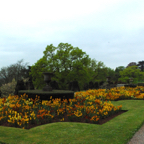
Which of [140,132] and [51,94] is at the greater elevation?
[51,94]

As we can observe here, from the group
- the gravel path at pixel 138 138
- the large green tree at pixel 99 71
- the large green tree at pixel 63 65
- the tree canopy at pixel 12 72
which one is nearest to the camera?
the gravel path at pixel 138 138

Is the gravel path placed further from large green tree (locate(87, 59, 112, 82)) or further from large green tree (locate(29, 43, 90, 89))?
large green tree (locate(87, 59, 112, 82))

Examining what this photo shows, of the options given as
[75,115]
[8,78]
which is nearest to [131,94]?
[75,115]

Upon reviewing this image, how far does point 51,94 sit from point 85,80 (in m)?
20.2

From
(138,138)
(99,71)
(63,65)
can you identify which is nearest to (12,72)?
(63,65)

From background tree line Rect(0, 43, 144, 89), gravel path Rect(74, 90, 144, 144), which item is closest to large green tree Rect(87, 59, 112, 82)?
background tree line Rect(0, 43, 144, 89)

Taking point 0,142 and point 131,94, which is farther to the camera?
point 131,94

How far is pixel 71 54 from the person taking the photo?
29.7 m

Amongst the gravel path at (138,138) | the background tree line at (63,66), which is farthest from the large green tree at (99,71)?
the gravel path at (138,138)

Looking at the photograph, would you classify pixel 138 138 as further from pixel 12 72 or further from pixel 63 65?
pixel 12 72

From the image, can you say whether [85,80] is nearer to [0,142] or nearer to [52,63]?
[52,63]

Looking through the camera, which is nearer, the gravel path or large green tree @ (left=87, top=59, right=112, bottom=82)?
the gravel path

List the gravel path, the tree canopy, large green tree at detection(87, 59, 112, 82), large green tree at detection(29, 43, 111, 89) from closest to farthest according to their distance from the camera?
the gravel path < large green tree at detection(29, 43, 111, 89) < the tree canopy < large green tree at detection(87, 59, 112, 82)

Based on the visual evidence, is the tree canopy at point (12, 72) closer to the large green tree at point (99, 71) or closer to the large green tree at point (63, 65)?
the large green tree at point (63, 65)
